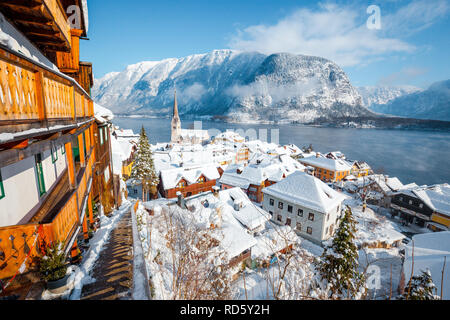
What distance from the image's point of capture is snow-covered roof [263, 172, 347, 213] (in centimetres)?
2319

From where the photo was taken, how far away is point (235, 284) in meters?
14.5

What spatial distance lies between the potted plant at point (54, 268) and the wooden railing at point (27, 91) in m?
2.88

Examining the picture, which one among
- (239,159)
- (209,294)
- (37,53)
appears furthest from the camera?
(239,159)

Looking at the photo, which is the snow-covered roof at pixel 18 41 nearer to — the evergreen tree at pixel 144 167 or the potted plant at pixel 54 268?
the potted plant at pixel 54 268

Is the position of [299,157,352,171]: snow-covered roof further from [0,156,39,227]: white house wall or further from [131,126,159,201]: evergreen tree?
[0,156,39,227]: white house wall

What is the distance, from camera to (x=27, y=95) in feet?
9.60

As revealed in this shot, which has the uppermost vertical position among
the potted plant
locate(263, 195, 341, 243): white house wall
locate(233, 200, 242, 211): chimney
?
the potted plant

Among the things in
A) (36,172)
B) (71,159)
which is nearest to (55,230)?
(71,159)

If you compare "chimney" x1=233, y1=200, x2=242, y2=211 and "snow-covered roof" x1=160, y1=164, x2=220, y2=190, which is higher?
"snow-covered roof" x1=160, y1=164, x2=220, y2=190

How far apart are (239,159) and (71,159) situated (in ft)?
198

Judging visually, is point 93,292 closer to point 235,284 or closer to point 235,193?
point 235,284

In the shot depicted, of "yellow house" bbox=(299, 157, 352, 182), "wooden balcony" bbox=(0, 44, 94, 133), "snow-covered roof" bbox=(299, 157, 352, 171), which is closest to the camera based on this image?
"wooden balcony" bbox=(0, 44, 94, 133)

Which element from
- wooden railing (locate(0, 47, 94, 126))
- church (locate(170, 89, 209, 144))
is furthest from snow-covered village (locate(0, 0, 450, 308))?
church (locate(170, 89, 209, 144))

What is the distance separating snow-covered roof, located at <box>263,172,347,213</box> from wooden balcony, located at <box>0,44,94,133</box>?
2431 cm
